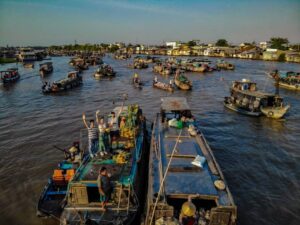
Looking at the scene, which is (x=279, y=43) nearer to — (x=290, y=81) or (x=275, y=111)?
(x=290, y=81)

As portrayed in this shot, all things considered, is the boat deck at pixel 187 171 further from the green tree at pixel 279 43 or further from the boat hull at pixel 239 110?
the green tree at pixel 279 43

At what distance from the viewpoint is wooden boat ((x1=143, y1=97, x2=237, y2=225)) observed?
289 inches

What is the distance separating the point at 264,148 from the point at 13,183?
17.4 m

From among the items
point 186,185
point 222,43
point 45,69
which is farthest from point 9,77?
point 222,43

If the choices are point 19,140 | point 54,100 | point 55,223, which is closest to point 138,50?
point 54,100

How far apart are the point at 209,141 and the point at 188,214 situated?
12.4 metres

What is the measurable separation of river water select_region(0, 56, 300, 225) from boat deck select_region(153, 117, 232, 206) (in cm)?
333

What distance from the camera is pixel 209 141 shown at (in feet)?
61.8

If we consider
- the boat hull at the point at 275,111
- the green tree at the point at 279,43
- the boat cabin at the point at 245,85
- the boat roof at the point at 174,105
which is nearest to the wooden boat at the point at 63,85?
the boat roof at the point at 174,105

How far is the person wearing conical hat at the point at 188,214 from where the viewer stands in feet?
22.9

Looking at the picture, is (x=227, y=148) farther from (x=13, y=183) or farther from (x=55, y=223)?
(x=13, y=183)

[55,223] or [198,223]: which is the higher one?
[198,223]

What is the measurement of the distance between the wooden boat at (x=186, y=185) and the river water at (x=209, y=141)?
3.48m

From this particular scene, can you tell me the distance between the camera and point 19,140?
19703 millimetres
